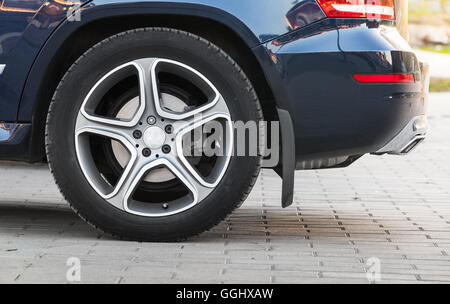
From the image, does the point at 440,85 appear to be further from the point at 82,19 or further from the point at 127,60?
the point at 82,19

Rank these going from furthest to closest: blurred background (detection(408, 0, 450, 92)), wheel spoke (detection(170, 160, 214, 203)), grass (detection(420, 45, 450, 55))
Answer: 1. blurred background (detection(408, 0, 450, 92))
2. grass (detection(420, 45, 450, 55))
3. wheel spoke (detection(170, 160, 214, 203))

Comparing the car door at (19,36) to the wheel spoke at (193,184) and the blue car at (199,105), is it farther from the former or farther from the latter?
the wheel spoke at (193,184)

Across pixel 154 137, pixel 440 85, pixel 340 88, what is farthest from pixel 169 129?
pixel 440 85

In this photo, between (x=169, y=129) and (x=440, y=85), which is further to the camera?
(x=440, y=85)

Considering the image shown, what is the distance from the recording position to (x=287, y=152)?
171 inches

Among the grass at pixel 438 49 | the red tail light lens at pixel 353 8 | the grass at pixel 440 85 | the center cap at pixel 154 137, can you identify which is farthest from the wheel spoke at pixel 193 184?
the grass at pixel 438 49

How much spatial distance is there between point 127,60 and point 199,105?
0.42 m

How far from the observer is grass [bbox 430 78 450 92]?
735 inches

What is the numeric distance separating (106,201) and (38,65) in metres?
0.72

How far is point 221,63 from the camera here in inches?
172

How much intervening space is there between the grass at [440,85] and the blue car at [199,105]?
14.6 metres

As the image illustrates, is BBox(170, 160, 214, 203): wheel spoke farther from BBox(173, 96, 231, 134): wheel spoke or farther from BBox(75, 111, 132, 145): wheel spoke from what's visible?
BBox(75, 111, 132, 145): wheel spoke

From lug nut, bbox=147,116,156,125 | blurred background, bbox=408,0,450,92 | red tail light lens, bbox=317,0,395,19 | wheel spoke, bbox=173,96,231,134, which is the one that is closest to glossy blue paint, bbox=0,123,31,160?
lug nut, bbox=147,116,156,125
